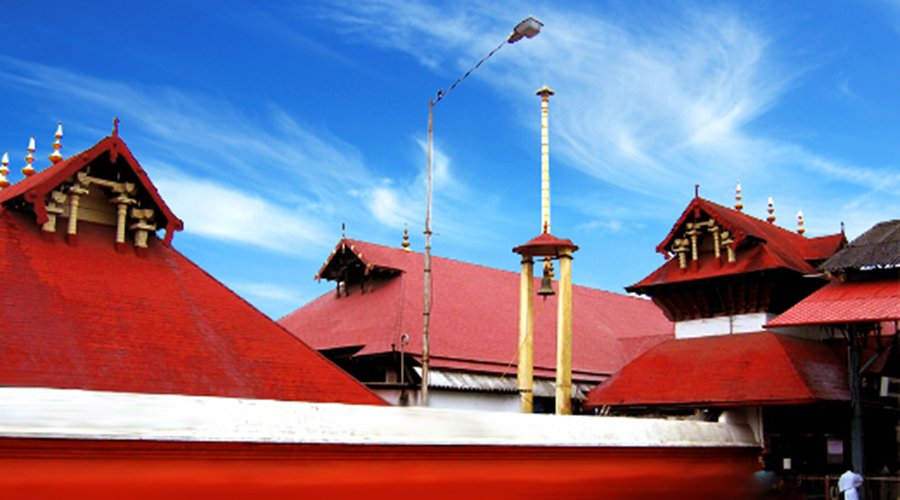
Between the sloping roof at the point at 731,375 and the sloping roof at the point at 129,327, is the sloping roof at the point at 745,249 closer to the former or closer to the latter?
the sloping roof at the point at 731,375

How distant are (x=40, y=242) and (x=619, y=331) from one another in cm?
2057

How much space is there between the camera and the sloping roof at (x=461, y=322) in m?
24.2

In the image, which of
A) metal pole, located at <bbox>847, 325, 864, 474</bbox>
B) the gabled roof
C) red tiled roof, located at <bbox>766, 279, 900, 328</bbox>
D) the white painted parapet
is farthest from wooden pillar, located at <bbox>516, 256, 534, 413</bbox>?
the gabled roof

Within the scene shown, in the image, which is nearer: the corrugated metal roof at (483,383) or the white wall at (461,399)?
the white wall at (461,399)

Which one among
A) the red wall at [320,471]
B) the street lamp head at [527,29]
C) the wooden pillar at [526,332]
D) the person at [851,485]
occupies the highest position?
the street lamp head at [527,29]

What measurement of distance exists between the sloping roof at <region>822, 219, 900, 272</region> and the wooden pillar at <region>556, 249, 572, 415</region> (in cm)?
504

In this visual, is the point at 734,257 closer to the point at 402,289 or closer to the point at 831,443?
the point at 831,443

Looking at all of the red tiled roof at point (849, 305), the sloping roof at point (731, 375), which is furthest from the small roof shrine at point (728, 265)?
Result: the red tiled roof at point (849, 305)

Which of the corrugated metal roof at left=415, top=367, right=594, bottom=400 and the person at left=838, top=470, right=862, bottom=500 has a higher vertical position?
the corrugated metal roof at left=415, top=367, right=594, bottom=400

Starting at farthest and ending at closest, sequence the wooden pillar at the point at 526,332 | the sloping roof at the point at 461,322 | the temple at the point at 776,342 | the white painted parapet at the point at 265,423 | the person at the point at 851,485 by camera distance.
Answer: the sloping roof at the point at 461,322
the wooden pillar at the point at 526,332
the temple at the point at 776,342
the person at the point at 851,485
the white painted parapet at the point at 265,423

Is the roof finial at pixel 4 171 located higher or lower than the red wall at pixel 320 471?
higher

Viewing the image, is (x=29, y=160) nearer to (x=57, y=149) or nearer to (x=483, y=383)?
(x=57, y=149)

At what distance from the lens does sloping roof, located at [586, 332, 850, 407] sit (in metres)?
17.0

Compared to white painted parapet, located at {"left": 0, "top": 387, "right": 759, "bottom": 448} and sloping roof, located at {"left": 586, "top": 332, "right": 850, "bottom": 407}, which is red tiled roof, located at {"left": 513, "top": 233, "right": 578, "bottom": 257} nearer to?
sloping roof, located at {"left": 586, "top": 332, "right": 850, "bottom": 407}
